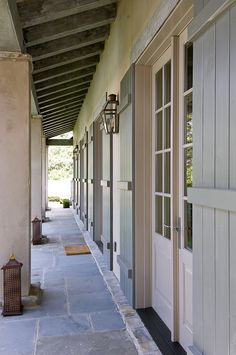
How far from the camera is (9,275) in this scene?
3.45 metres

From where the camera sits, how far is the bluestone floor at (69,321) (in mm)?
2727

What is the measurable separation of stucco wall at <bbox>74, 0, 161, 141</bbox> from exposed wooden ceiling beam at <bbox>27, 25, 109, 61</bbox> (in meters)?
0.17

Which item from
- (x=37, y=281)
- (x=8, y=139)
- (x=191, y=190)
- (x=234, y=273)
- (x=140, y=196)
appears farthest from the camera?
(x=37, y=281)

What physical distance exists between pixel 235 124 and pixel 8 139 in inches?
110

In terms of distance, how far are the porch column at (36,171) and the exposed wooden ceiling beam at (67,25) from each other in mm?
3042

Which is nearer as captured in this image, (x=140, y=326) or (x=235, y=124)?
(x=235, y=124)

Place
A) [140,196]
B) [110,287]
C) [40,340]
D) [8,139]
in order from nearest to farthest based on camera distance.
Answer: [40,340]
[140,196]
[8,139]
[110,287]

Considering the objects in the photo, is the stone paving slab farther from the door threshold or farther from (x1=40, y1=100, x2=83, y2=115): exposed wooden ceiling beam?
(x1=40, y1=100, x2=83, y2=115): exposed wooden ceiling beam

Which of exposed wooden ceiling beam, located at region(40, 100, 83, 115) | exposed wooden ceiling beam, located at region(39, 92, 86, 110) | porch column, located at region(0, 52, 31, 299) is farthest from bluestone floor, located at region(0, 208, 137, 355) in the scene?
exposed wooden ceiling beam, located at region(40, 100, 83, 115)

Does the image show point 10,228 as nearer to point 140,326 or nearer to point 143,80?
point 140,326

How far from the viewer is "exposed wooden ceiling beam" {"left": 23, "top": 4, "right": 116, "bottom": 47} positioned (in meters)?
4.16

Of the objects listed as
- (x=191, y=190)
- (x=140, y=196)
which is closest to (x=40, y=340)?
(x=140, y=196)

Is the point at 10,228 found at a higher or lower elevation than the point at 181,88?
lower

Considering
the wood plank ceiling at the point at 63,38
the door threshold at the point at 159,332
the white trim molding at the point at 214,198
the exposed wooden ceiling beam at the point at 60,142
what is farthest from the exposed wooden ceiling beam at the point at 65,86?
the exposed wooden ceiling beam at the point at 60,142
